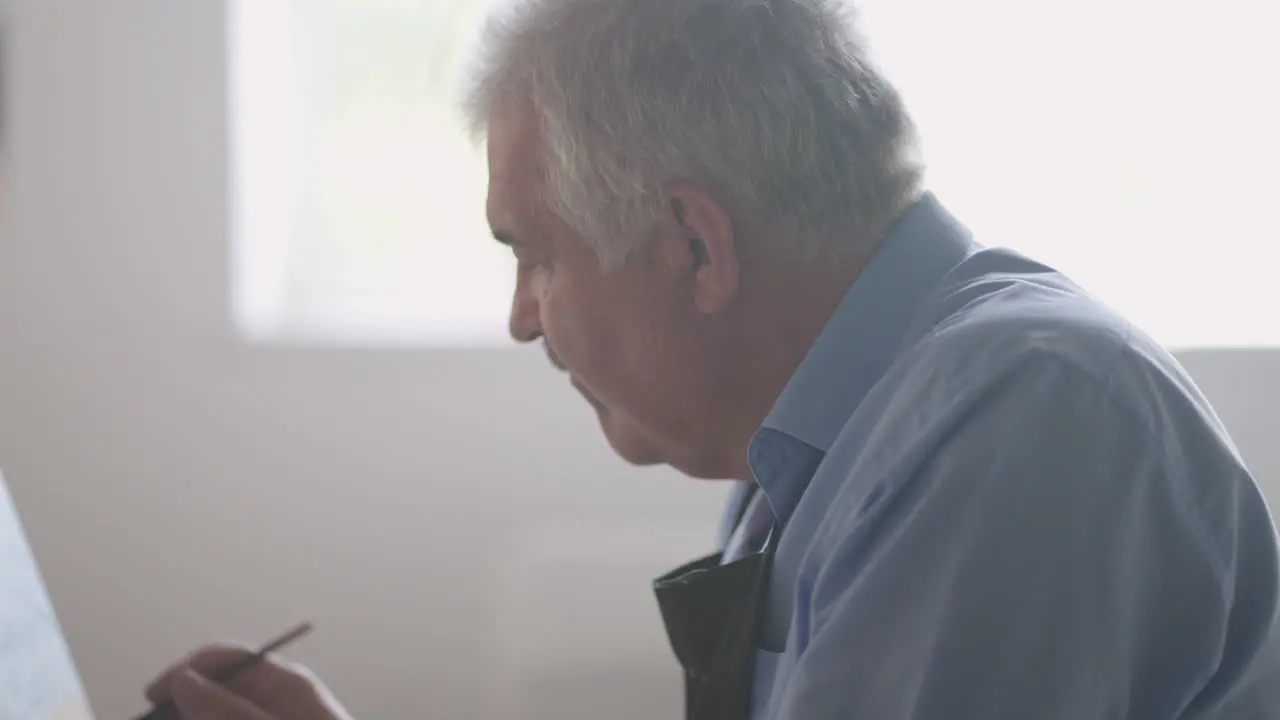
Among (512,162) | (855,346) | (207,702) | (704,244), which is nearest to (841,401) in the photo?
(855,346)

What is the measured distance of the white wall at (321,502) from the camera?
162cm

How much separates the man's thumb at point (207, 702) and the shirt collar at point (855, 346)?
1.39ft

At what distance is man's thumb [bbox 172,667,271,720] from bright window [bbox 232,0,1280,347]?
889 millimetres

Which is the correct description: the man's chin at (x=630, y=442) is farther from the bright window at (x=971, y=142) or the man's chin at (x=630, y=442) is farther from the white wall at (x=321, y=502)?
the bright window at (x=971, y=142)

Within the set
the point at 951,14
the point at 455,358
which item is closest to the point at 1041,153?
the point at 951,14

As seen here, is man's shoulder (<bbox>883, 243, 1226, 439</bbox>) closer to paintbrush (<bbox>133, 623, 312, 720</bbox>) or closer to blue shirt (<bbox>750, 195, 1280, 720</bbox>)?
blue shirt (<bbox>750, 195, 1280, 720</bbox>)

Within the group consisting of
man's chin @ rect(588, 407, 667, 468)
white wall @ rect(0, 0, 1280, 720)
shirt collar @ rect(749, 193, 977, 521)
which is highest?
shirt collar @ rect(749, 193, 977, 521)

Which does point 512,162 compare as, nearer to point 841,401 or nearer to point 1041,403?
point 841,401

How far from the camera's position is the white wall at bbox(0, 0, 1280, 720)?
1623 mm

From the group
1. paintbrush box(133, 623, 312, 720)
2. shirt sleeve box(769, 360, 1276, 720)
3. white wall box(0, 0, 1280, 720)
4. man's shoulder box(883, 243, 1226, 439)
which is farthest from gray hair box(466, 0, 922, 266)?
white wall box(0, 0, 1280, 720)

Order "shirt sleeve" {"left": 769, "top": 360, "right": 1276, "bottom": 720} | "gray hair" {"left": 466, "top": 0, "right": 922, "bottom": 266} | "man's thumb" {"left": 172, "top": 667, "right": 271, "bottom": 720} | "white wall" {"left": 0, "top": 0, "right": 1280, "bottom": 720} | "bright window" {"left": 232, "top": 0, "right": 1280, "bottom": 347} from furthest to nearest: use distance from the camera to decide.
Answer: "bright window" {"left": 232, "top": 0, "right": 1280, "bottom": 347} → "white wall" {"left": 0, "top": 0, "right": 1280, "bottom": 720} → "man's thumb" {"left": 172, "top": 667, "right": 271, "bottom": 720} → "gray hair" {"left": 466, "top": 0, "right": 922, "bottom": 266} → "shirt sleeve" {"left": 769, "top": 360, "right": 1276, "bottom": 720}

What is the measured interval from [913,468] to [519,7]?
45 cm

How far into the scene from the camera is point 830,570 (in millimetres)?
638

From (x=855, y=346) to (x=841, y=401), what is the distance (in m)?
0.04
